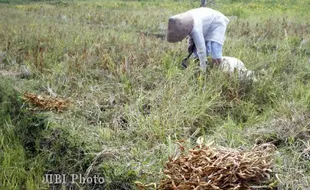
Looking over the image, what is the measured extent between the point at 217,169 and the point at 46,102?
73.6 inches

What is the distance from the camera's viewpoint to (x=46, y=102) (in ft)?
10.7

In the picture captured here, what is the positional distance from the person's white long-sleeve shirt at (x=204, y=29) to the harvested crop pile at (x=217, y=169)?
1.78m

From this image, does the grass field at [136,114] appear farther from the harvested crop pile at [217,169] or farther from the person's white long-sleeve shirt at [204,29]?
the person's white long-sleeve shirt at [204,29]

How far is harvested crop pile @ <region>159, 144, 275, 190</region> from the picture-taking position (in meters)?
1.93

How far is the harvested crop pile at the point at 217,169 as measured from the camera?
1.93 m

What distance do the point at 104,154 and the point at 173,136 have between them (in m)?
0.55

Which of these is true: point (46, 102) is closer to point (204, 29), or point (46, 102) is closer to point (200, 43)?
point (200, 43)

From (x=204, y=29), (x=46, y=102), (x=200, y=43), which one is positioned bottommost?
(x=46, y=102)

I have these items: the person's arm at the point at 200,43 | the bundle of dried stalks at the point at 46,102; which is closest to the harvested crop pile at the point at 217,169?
the bundle of dried stalks at the point at 46,102

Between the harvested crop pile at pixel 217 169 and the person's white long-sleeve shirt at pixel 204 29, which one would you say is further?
the person's white long-sleeve shirt at pixel 204 29

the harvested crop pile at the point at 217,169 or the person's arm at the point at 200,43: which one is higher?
the person's arm at the point at 200,43

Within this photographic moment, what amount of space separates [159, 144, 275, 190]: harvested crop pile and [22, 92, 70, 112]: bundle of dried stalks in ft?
4.88

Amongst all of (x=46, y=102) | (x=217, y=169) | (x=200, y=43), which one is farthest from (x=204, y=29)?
(x=217, y=169)

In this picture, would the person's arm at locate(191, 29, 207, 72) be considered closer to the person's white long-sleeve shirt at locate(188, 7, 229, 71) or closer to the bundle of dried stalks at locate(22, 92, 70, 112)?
the person's white long-sleeve shirt at locate(188, 7, 229, 71)
